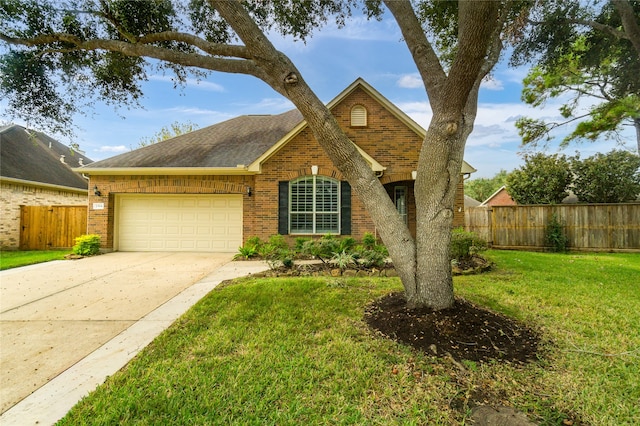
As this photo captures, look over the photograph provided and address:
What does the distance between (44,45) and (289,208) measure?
7634 millimetres

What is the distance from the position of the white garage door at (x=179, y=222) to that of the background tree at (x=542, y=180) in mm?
13203

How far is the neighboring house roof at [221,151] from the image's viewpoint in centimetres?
991

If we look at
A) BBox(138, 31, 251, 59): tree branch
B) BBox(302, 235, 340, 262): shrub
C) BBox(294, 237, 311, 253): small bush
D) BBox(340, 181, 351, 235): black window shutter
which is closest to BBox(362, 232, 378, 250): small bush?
BBox(340, 181, 351, 235): black window shutter

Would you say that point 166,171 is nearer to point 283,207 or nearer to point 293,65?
point 283,207

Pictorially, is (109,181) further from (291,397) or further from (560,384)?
(560,384)

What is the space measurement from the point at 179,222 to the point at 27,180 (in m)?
7.79

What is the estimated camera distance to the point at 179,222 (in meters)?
10.8

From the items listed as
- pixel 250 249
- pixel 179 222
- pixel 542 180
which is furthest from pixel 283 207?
pixel 542 180

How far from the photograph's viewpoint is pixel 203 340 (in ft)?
10.9

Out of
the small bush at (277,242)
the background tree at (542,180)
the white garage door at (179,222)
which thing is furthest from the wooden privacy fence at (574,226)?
the white garage door at (179,222)

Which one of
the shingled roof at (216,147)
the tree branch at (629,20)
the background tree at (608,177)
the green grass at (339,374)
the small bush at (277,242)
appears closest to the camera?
the green grass at (339,374)

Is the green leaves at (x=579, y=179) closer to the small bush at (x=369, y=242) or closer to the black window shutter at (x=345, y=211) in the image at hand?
the small bush at (x=369, y=242)

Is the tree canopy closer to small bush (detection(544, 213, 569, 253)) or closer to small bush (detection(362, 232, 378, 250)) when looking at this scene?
small bush (detection(362, 232, 378, 250))

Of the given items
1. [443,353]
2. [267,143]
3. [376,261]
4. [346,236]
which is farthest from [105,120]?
[443,353]
